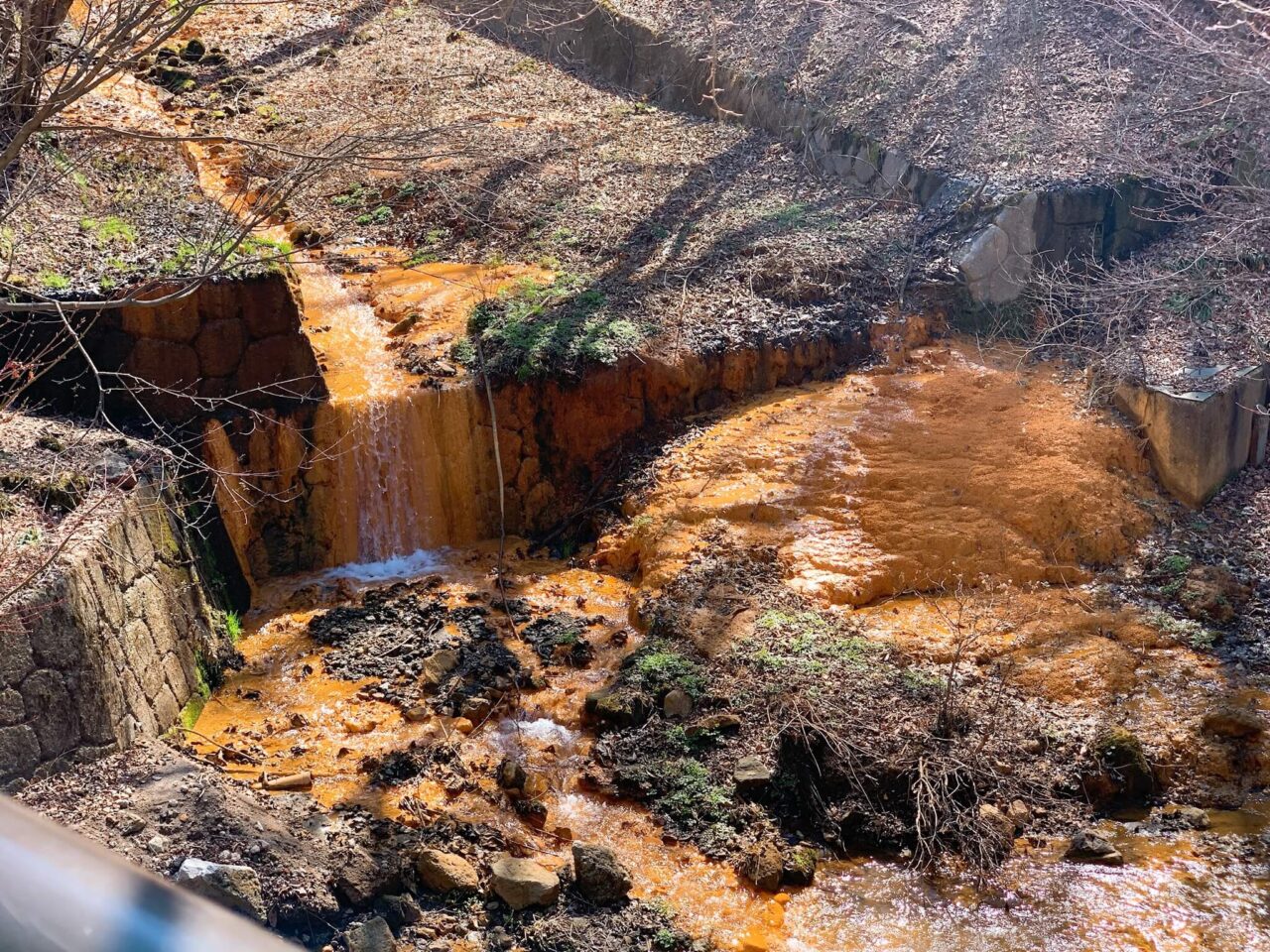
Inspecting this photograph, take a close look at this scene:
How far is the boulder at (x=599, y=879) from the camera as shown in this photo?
5.73 metres

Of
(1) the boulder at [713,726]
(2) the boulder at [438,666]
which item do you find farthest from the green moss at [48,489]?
(1) the boulder at [713,726]

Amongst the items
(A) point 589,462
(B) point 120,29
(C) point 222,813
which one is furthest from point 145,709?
(A) point 589,462

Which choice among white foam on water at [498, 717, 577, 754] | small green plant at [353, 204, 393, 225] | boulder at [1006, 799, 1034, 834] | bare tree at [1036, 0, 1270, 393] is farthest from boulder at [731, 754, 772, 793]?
small green plant at [353, 204, 393, 225]

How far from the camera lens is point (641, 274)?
34.6 ft

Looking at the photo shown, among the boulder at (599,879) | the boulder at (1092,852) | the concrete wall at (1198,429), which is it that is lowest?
the boulder at (1092,852)

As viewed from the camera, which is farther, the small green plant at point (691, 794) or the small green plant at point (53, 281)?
the small green plant at point (53, 281)

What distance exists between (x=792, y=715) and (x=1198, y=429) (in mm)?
4228

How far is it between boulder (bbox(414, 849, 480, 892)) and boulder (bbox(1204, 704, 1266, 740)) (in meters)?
4.18

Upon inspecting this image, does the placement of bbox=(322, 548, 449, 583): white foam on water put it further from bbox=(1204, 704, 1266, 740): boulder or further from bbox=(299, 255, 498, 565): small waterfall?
bbox=(1204, 704, 1266, 740): boulder

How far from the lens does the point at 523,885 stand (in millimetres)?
5617

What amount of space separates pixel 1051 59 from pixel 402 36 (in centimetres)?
760

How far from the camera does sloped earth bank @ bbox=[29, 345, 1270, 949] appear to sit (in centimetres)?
577

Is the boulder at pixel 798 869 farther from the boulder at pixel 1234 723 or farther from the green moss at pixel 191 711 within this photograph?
the green moss at pixel 191 711

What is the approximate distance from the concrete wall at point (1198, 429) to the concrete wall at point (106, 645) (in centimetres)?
667
